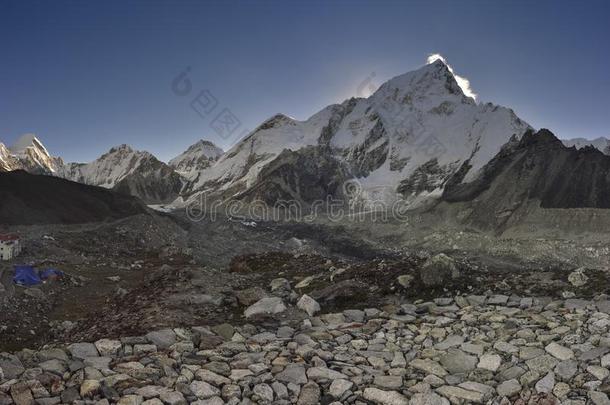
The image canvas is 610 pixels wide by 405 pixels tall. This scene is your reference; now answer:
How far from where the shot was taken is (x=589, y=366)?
762cm

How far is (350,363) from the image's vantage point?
28.5ft

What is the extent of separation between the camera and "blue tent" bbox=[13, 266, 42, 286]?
80.0 feet

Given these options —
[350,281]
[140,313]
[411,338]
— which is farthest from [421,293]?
[140,313]

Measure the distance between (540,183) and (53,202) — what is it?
97.7 m

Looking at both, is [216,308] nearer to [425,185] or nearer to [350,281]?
[350,281]

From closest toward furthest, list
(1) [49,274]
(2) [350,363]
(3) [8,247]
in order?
(2) [350,363] < (1) [49,274] < (3) [8,247]

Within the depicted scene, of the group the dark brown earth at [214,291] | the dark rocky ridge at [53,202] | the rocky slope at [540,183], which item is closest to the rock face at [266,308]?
the dark brown earth at [214,291]

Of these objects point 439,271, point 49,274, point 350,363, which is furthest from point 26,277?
point 350,363

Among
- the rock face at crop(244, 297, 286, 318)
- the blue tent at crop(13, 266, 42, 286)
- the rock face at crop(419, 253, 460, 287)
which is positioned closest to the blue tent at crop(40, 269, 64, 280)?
the blue tent at crop(13, 266, 42, 286)

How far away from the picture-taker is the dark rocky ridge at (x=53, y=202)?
62.4 metres

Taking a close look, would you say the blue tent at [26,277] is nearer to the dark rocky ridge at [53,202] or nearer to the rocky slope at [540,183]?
the dark rocky ridge at [53,202]

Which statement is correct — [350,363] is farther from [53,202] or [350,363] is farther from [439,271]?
[53,202]

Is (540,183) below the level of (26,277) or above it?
above

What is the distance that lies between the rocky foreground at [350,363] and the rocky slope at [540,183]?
94.2m
